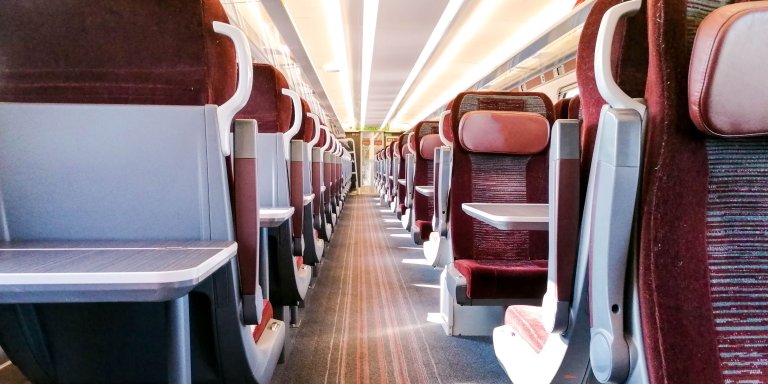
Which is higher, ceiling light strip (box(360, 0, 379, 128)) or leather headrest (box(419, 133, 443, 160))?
ceiling light strip (box(360, 0, 379, 128))

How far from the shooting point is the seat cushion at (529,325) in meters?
1.57

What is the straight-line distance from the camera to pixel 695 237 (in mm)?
787

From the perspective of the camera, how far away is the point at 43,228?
1.15 m

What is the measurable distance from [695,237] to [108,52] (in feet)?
4.23

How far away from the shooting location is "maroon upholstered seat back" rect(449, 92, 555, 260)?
2496mm

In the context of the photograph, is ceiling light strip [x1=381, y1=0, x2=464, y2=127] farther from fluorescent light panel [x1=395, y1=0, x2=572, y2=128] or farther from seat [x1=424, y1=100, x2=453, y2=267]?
seat [x1=424, y1=100, x2=453, y2=267]

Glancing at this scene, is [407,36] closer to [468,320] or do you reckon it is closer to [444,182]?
Answer: [444,182]

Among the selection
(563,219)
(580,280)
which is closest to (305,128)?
(563,219)

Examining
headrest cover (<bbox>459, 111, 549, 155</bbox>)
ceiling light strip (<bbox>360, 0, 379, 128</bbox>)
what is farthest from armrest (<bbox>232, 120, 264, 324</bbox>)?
ceiling light strip (<bbox>360, 0, 379, 128</bbox>)

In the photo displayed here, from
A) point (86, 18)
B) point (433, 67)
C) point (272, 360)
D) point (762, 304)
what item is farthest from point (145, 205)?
point (433, 67)

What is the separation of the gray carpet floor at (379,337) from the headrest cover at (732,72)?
5.91 ft

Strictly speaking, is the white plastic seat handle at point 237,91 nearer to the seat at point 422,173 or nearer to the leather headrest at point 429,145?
the seat at point 422,173

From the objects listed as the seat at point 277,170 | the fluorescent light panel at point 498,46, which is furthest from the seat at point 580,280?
the fluorescent light panel at point 498,46

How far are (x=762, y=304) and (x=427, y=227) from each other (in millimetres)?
3681
